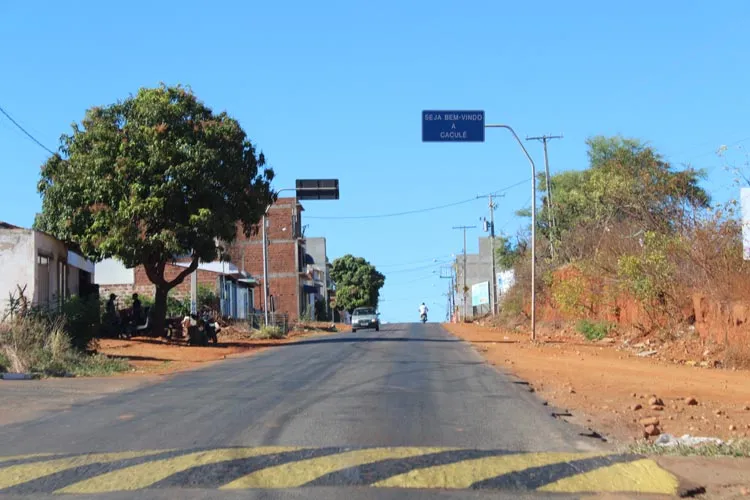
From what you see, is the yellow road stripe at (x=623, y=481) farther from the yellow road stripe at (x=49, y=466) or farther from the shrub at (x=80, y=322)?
the shrub at (x=80, y=322)

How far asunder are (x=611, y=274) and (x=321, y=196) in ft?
40.1

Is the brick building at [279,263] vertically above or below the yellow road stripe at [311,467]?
above

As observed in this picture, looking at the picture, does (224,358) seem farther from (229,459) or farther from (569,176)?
(569,176)

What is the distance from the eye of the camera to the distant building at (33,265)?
28422 millimetres

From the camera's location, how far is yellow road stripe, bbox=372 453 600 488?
7.72 meters

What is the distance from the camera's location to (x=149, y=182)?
103ft

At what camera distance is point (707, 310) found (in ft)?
78.0

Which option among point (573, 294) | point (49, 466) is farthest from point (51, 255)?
point (49, 466)

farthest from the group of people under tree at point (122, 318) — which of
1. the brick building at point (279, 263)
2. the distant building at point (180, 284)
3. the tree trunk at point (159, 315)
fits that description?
the brick building at point (279, 263)

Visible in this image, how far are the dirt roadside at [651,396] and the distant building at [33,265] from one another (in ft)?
49.2

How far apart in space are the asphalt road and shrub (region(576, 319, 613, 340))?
62.3ft

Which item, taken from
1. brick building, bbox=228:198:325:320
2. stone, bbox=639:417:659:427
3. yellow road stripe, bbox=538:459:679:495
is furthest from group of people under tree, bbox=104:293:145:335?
brick building, bbox=228:198:325:320

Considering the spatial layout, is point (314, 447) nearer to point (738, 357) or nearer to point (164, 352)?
point (738, 357)

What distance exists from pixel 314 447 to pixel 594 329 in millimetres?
27342
